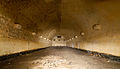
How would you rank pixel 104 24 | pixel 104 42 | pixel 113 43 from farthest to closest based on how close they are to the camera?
pixel 104 42, pixel 104 24, pixel 113 43

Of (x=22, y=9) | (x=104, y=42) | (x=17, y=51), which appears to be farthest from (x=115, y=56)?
(x=17, y=51)

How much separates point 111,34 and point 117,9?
4.83 feet

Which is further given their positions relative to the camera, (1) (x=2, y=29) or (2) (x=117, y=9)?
(1) (x=2, y=29)

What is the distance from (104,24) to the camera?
4391mm

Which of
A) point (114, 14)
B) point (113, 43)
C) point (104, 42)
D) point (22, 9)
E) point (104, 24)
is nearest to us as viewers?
point (114, 14)

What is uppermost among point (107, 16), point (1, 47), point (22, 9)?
point (22, 9)

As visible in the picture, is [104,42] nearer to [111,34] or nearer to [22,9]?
[111,34]

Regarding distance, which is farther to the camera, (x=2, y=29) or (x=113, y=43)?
(x=113, y=43)

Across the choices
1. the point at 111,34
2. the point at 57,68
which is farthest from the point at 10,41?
the point at 111,34

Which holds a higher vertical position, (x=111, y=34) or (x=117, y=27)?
(x=117, y=27)

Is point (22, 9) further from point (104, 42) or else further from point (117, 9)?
point (104, 42)

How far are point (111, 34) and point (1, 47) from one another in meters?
5.20

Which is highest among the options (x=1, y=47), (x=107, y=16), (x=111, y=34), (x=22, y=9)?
(x=22, y=9)

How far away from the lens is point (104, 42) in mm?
4785
